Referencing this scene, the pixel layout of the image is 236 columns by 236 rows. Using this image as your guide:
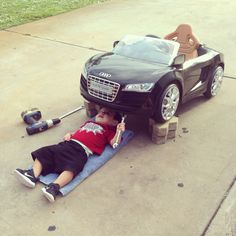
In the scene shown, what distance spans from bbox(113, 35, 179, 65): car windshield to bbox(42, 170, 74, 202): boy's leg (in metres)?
1.99

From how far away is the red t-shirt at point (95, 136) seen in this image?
4.36m

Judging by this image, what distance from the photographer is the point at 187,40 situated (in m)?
5.98

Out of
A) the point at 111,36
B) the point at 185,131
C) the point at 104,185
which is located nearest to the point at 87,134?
the point at 104,185

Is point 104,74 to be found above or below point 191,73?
above

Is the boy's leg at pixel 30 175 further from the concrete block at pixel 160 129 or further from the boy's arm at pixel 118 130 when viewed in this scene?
the concrete block at pixel 160 129

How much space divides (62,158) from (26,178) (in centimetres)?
44

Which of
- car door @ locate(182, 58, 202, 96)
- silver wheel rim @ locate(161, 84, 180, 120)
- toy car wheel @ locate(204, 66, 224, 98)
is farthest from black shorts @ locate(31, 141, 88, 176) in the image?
toy car wheel @ locate(204, 66, 224, 98)

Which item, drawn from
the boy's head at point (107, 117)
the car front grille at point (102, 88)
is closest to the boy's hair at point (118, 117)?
the boy's head at point (107, 117)

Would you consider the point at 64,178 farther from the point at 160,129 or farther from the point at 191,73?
the point at 191,73

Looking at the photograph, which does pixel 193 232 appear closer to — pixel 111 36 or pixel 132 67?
pixel 132 67

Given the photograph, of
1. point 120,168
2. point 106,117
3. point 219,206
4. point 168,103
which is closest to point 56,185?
point 120,168

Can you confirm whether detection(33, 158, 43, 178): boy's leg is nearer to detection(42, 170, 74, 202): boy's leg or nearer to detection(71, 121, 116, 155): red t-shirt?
detection(42, 170, 74, 202): boy's leg

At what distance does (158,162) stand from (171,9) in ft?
30.1

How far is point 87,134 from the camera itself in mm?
4383
